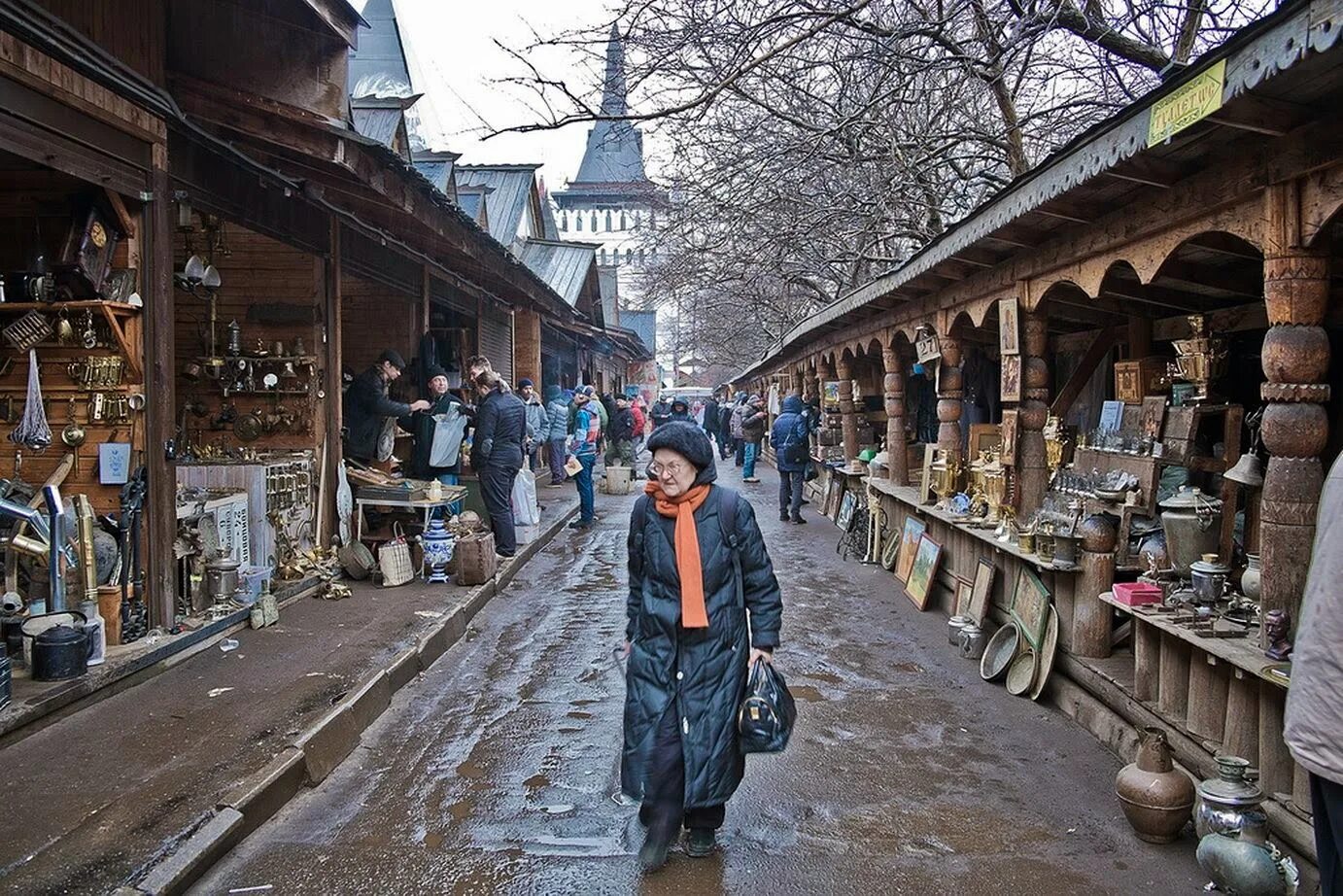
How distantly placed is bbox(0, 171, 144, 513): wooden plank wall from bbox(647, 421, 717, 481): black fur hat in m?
4.10

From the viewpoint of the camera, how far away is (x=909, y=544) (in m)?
10.6

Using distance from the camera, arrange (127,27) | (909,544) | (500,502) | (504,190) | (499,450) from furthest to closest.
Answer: (504,190)
(500,502)
(499,450)
(909,544)
(127,27)

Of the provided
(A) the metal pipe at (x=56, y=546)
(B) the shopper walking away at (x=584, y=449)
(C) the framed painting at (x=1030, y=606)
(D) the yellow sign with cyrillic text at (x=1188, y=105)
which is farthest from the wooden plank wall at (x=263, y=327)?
(D) the yellow sign with cyrillic text at (x=1188, y=105)

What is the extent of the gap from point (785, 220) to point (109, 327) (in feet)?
42.3

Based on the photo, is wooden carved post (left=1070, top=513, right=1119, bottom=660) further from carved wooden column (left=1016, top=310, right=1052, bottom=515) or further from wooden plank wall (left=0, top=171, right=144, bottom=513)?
wooden plank wall (left=0, top=171, right=144, bottom=513)

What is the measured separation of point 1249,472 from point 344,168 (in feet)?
20.9

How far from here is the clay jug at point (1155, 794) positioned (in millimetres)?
4172

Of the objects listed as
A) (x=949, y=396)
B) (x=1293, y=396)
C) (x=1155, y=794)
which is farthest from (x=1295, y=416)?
(x=949, y=396)

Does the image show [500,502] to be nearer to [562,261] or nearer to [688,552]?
[688,552]

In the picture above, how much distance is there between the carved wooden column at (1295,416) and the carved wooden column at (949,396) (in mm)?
5535

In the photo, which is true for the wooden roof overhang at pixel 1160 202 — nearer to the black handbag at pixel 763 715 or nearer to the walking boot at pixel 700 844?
the black handbag at pixel 763 715

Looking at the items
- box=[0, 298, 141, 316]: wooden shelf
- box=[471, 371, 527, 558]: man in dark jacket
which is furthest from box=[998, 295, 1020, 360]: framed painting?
box=[0, 298, 141, 316]: wooden shelf

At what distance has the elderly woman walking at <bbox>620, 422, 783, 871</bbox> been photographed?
3.92 metres

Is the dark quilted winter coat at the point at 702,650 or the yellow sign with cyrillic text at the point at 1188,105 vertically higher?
the yellow sign with cyrillic text at the point at 1188,105
